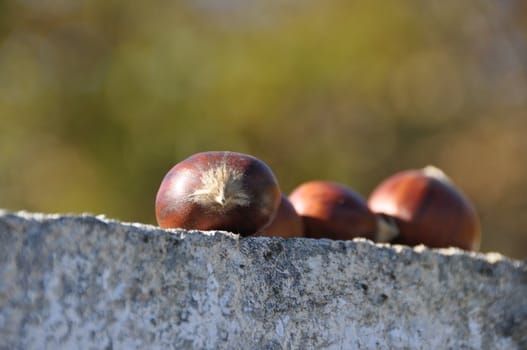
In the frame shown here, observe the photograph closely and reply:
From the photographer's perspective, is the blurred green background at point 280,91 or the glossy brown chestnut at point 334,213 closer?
the glossy brown chestnut at point 334,213

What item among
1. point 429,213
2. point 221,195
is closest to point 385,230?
point 429,213

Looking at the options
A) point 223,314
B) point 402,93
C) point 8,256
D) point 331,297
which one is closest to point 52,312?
point 8,256

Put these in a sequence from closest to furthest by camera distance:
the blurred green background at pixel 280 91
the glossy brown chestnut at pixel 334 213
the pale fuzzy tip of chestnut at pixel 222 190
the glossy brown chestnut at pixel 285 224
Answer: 1. the pale fuzzy tip of chestnut at pixel 222 190
2. the glossy brown chestnut at pixel 285 224
3. the glossy brown chestnut at pixel 334 213
4. the blurred green background at pixel 280 91

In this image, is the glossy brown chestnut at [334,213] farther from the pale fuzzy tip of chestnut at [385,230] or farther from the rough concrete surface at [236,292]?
the rough concrete surface at [236,292]

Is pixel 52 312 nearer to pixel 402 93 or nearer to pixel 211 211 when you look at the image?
pixel 211 211

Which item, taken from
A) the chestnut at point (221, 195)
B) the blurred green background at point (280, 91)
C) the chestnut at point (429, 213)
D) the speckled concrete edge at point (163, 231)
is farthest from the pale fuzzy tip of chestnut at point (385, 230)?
the blurred green background at point (280, 91)

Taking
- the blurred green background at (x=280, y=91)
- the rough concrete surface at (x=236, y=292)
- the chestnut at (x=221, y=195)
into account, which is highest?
the blurred green background at (x=280, y=91)

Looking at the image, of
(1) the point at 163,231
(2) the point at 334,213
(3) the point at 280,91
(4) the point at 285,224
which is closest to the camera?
(1) the point at 163,231

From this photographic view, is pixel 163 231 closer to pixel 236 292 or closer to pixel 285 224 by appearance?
pixel 236 292

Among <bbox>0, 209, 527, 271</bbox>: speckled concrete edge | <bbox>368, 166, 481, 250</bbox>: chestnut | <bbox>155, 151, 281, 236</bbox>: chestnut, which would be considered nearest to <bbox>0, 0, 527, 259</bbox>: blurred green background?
<bbox>368, 166, 481, 250</bbox>: chestnut
